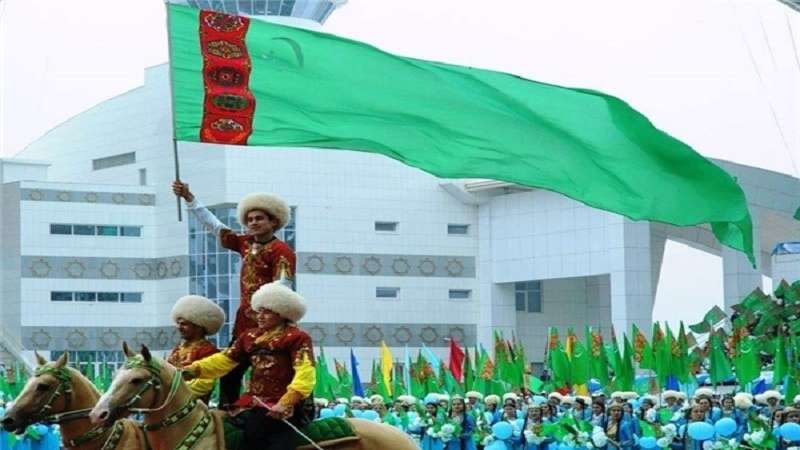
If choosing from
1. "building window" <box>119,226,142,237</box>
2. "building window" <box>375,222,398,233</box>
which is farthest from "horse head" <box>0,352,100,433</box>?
"building window" <box>119,226,142,237</box>

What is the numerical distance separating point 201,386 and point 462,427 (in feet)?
32.7

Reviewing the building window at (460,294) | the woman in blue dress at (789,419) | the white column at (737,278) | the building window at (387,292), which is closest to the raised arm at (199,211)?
the woman in blue dress at (789,419)

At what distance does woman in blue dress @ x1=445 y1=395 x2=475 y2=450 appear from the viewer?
20.4 m

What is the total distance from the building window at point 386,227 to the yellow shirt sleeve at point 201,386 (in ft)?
140

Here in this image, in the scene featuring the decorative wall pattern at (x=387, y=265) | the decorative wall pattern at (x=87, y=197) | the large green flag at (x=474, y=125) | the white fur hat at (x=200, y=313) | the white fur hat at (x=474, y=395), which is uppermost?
the decorative wall pattern at (x=87, y=197)

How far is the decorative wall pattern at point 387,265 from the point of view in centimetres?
5250

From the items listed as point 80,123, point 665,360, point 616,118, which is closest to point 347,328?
point 80,123

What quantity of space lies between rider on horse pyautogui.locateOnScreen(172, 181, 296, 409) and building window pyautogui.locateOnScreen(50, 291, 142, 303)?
1652 inches

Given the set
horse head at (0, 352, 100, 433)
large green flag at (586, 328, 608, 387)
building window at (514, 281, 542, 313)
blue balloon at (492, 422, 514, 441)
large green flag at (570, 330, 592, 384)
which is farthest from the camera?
building window at (514, 281, 542, 313)

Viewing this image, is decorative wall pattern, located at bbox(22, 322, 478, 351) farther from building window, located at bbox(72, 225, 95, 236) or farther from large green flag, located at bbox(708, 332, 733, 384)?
large green flag, located at bbox(708, 332, 733, 384)

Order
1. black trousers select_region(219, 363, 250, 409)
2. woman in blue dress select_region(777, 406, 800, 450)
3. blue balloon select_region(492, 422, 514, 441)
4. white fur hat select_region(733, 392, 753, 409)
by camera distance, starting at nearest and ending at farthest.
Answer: black trousers select_region(219, 363, 250, 409)
woman in blue dress select_region(777, 406, 800, 450)
white fur hat select_region(733, 392, 753, 409)
blue balloon select_region(492, 422, 514, 441)

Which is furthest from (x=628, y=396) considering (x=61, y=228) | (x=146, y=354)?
(x=61, y=228)

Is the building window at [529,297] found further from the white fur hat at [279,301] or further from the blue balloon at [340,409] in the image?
the white fur hat at [279,301]

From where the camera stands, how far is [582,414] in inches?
761
